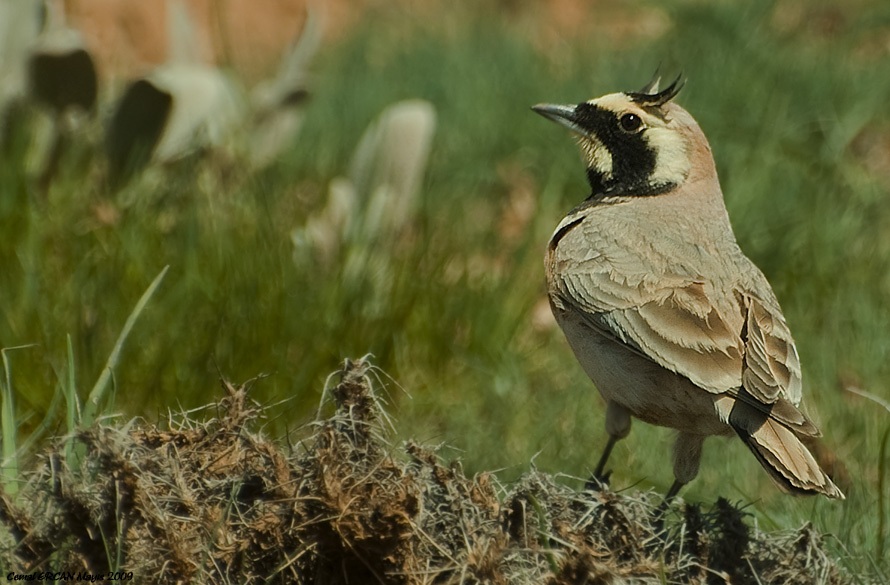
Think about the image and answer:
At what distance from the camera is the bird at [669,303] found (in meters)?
3.31

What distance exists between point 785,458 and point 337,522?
1080mm

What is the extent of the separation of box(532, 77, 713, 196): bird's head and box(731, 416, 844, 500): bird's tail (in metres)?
1.07

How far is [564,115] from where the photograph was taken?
4223mm

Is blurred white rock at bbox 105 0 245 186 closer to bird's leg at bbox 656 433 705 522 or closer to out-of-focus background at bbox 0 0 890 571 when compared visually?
out-of-focus background at bbox 0 0 890 571

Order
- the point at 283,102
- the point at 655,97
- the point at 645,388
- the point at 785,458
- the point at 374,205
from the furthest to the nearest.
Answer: the point at 283,102
the point at 374,205
the point at 655,97
the point at 645,388
the point at 785,458

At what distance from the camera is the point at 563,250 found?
3.96 m

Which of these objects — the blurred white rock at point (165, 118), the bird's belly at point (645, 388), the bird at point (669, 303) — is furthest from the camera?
the blurred white rock at point (165, 118)

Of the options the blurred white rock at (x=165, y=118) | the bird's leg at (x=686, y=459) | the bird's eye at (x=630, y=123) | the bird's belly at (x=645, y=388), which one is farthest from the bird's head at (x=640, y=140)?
the blurred white rock at (x=165, y=118)

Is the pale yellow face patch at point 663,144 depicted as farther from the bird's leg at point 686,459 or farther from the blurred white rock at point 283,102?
the blurred white rock at point 283,102

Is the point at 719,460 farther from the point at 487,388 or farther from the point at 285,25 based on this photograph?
the point at 285,25

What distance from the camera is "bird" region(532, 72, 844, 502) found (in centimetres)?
331

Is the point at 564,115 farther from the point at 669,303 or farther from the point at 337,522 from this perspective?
the point at 337,522

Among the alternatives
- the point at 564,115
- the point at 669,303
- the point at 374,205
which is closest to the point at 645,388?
the point at 669,303

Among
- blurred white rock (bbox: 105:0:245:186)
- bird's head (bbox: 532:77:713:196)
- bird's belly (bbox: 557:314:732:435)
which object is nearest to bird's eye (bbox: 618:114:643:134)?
bird's head (bbox: 532:77:713:196)
